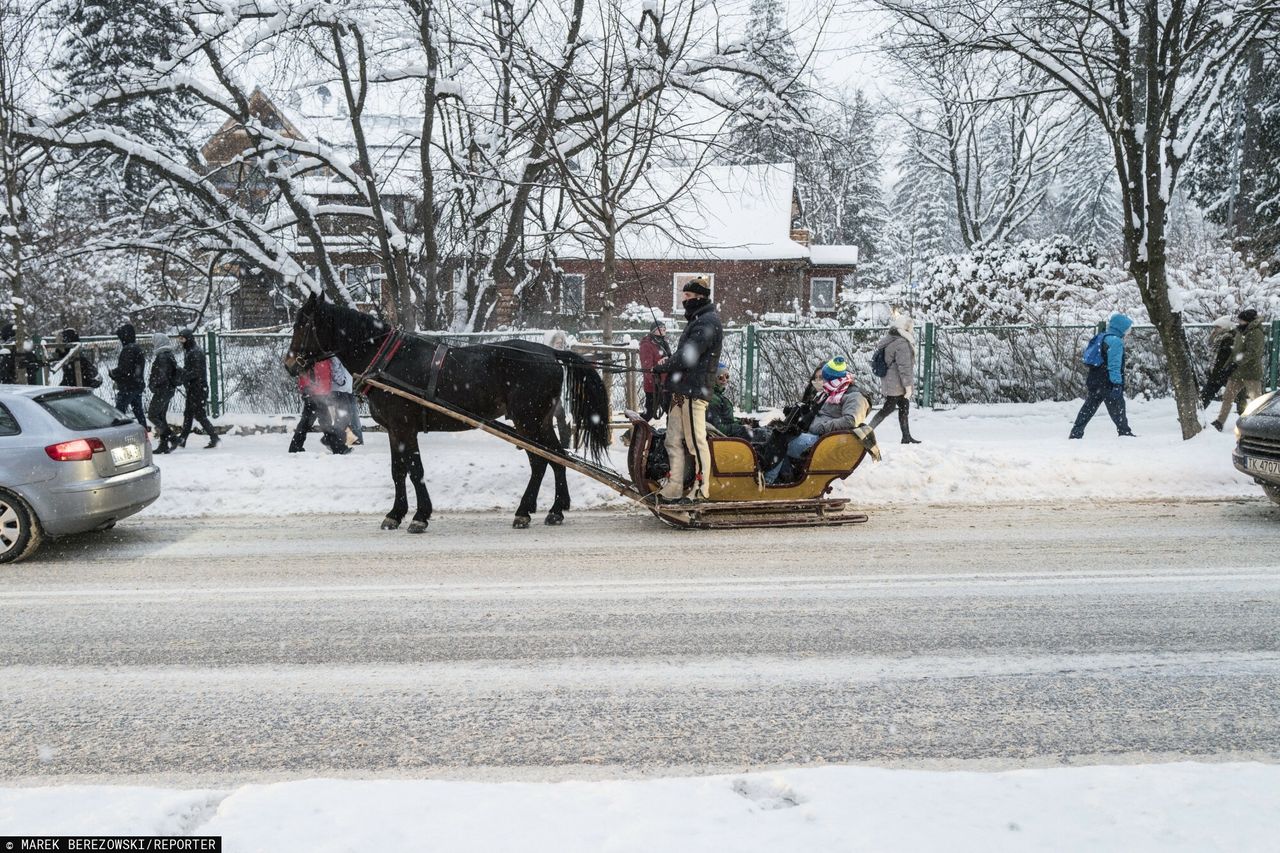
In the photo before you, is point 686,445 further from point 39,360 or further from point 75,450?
point 39,360

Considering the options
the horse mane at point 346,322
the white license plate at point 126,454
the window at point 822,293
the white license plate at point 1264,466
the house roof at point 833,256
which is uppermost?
the house roof at point 833,256

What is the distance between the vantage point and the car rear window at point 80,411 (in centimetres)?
759

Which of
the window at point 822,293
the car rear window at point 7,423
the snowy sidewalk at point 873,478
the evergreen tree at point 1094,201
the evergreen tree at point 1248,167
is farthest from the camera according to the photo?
the evergreen tree at point 1094,201

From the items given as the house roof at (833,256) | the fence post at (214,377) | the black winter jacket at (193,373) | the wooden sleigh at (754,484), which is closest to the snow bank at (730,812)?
the wooden sleigh at (754,484)

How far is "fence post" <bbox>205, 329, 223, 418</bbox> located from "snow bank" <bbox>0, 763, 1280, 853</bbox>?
1425 cm

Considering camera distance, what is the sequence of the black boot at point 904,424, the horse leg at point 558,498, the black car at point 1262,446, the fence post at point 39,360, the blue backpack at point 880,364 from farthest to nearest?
the fence post at point 39,360, the blue backpack at point 880,364, the black boot at point 904,424, the horse leg at point 558,498, the black car at point 1262,446

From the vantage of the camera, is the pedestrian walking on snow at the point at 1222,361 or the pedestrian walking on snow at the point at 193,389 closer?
the pedestrian walking on snow at the point at 1222,361

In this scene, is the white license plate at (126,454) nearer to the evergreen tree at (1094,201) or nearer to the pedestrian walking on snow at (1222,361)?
the pedestrian walking on snow at (1222,361)

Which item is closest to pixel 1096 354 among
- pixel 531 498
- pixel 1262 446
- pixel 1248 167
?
pixel 1262 446

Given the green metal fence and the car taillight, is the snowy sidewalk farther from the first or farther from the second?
the green metal fence

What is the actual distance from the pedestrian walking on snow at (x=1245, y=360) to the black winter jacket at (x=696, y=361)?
372 inches

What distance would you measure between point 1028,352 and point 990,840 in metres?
16.3

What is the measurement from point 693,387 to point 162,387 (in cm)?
949

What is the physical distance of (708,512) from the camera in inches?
320
